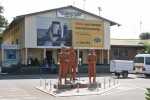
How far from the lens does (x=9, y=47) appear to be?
4472 cm

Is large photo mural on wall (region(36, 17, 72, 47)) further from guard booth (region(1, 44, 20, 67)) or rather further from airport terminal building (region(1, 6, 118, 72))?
guard booth (region(1, 44, 20, 67))

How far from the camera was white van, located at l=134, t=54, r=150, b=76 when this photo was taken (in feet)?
128

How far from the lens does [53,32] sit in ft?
149

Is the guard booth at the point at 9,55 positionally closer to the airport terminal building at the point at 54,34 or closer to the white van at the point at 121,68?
the airport terminal building at the point at 54,34

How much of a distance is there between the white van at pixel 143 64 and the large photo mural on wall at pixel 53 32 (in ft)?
29.9

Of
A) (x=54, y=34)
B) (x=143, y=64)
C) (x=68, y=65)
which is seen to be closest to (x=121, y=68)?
(x=143, y=64)

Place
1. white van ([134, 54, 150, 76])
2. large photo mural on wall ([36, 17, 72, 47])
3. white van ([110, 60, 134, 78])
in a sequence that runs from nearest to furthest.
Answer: white van ([110, 60, 134, 78])
white van ([134, 54, 150, 76])
large photo mural on wall ([36, 17, 72, 47])

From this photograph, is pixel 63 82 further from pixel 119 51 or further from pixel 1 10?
pixel 1 10

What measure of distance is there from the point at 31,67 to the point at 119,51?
16.0m

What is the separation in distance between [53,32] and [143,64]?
11.2 metres

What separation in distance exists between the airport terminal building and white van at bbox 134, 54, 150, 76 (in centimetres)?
843

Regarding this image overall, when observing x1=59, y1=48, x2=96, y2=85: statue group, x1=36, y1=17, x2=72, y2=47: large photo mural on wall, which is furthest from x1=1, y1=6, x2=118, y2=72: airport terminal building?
x1=59, y1=48, x2=96, y2=85: statue group

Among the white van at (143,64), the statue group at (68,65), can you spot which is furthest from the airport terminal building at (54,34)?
the statue group at (68,65)

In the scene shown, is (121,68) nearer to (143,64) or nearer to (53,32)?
(143,64)
